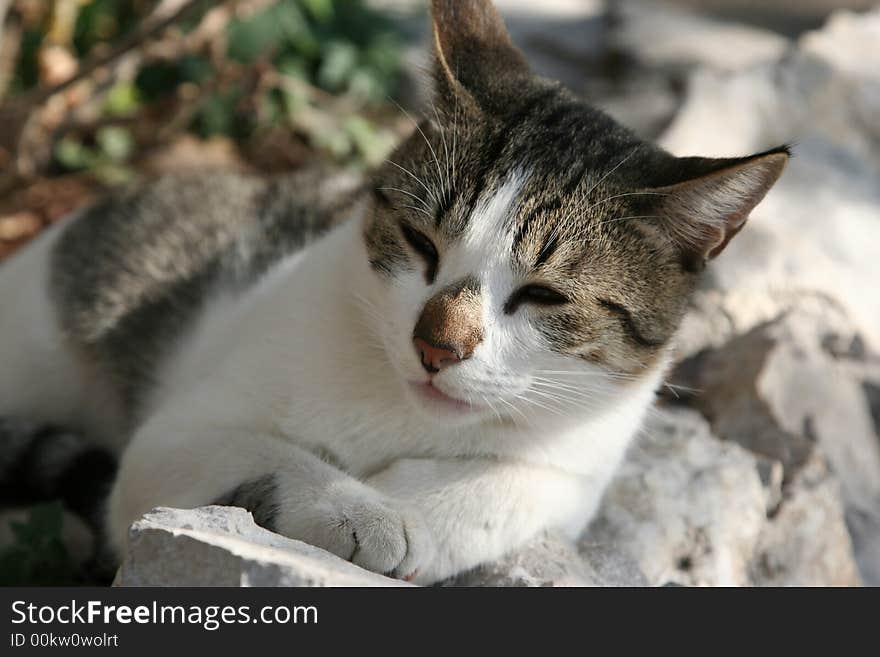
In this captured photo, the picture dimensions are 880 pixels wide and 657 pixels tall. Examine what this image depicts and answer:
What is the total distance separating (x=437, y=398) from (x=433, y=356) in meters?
0.15

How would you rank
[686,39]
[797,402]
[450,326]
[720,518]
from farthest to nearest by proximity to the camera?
[686,39] < [797,402] < [720,518] < [450,326]

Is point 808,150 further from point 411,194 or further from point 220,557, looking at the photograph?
point 220,557

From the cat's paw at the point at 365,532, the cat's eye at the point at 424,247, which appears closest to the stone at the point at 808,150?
the cat's eye at the point at 424,247

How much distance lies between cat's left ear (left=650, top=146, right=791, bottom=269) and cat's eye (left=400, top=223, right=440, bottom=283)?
54cm

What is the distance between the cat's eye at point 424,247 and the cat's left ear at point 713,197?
0.54 m

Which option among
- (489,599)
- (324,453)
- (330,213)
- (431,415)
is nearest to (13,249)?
(330,213)

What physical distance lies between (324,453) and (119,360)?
50.3 inches

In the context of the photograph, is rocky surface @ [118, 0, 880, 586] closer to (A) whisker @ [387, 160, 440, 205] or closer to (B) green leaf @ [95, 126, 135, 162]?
(A) whisker @ [387, 160, 440, 205]

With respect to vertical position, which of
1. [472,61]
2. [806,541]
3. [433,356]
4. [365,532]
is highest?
[472,61]

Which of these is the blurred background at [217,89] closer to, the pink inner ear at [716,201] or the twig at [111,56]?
the twig at [111,56]

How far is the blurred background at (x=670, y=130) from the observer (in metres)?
3.61

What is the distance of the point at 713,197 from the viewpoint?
2.26 meters

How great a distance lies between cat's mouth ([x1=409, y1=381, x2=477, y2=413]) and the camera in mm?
2266

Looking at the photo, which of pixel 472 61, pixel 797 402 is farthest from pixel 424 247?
pixel 797 402
